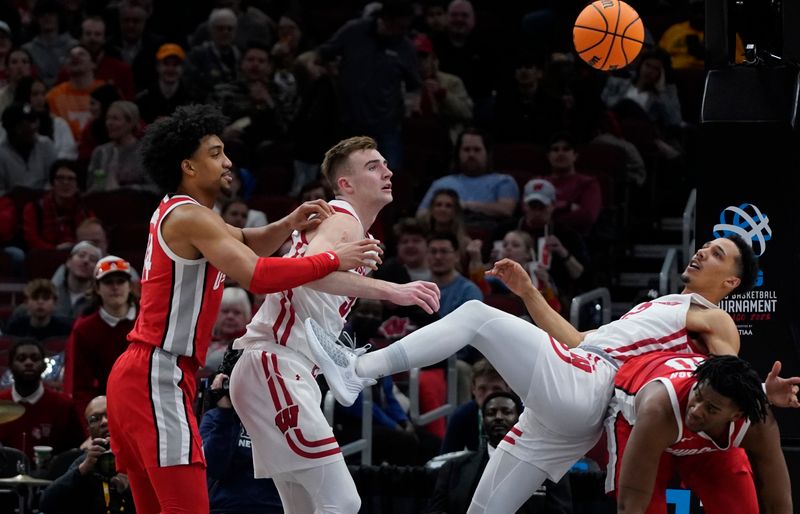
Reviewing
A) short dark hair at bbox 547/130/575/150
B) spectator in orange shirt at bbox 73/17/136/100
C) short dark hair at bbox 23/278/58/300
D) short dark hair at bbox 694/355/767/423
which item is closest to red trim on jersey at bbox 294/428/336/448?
short dark hair at bbox 694/355/767/423

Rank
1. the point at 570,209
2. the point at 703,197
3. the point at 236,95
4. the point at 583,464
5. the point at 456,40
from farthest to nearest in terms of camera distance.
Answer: the point at 456,40
the point at 236,95
the point at 570,209
the point at 583,464
the point at 703,197

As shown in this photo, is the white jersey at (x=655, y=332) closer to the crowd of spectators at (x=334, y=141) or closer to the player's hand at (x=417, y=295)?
the player's hand at (x=417, y=295)

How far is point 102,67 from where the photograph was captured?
14.8 metres

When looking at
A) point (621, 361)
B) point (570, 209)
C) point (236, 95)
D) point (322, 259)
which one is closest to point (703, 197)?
point (621, 361)

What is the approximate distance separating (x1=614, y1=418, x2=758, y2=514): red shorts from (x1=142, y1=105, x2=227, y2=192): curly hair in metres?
2.34

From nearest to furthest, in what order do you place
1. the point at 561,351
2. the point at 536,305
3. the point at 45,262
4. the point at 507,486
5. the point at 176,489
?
the point at 176,489, the point at 561,351, the point at 507,486, the point at 536,305, the point at 45,262

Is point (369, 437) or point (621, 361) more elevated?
point (621, 361)

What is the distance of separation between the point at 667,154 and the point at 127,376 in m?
8.06

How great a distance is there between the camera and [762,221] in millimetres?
7973

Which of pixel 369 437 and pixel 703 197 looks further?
pixel 369 437

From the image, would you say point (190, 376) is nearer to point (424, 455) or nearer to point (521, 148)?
point (424, 455)

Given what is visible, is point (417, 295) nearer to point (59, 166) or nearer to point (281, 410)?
point (281, 410)

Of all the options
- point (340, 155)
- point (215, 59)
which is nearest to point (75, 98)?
point (215, 59)

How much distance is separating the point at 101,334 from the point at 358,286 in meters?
4.14
